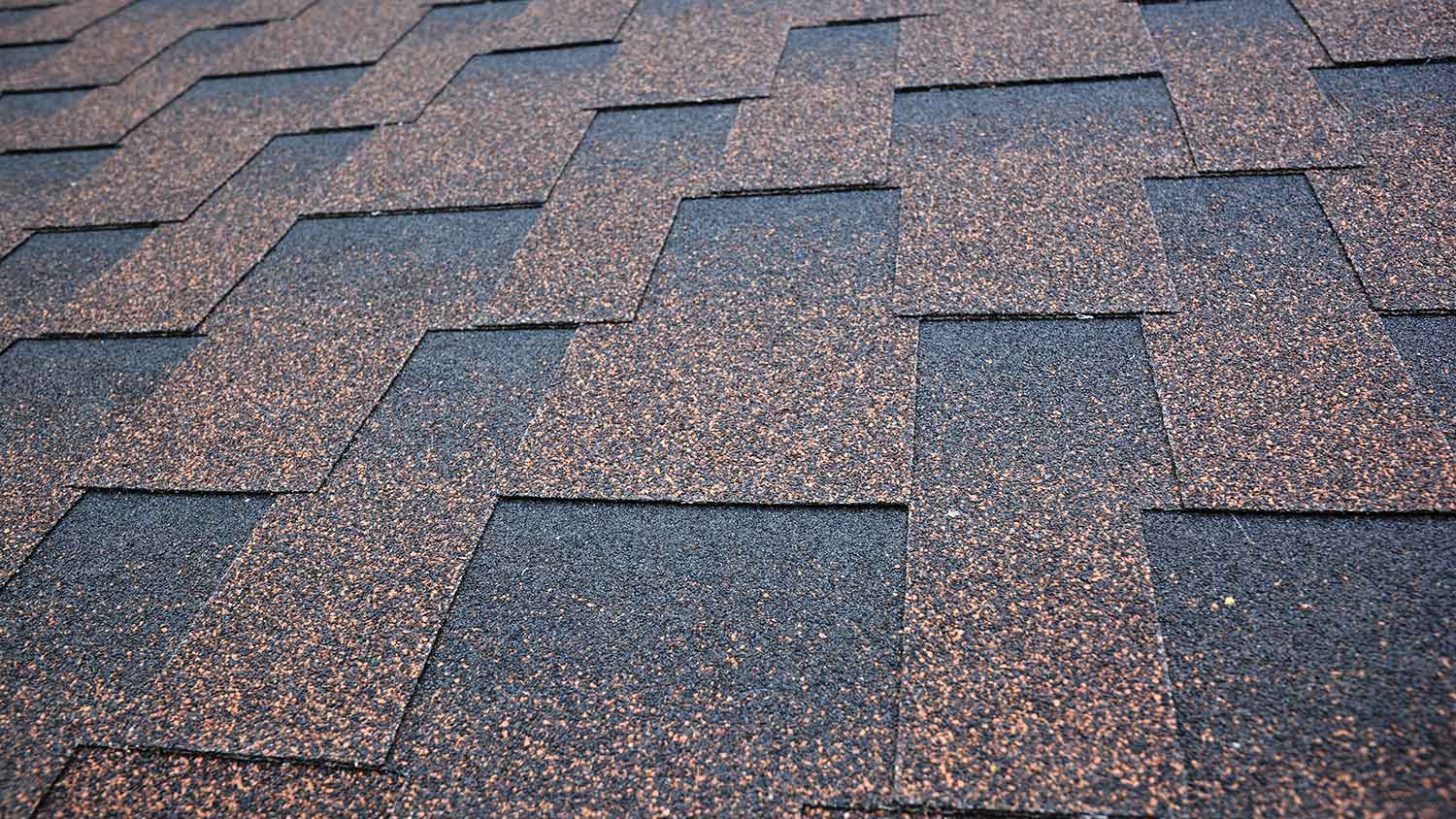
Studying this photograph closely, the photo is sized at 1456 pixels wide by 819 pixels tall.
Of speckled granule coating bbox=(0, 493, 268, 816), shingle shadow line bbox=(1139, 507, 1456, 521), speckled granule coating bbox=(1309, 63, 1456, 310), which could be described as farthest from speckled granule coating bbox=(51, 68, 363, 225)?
speckled granule coating bbox=(1309, 63, 1456, 310)

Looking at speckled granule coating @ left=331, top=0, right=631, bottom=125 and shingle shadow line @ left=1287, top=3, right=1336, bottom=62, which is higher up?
speckled granule coating @ left=331, top=0, right=631, bottom=125

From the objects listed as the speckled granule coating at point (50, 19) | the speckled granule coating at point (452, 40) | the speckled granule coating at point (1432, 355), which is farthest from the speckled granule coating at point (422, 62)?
the speckled granule coating at point (1432, 355)

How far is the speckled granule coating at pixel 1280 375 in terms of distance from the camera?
1296 mm

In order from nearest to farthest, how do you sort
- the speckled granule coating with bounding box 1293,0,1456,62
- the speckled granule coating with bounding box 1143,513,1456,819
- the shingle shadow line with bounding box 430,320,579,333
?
1. the speckled granule coating with bounding box 1143,513,1456,819
2. the shingle shadow line with bounding box 430,320,579,333
3. the speckled granule coating with bounding box 1293,0,1456,62

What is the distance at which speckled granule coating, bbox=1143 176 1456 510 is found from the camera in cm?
130

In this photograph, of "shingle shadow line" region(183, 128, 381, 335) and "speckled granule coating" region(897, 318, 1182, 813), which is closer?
"speckled granule coating" region(897, 318, 1182, 813)

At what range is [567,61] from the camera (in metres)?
2.65

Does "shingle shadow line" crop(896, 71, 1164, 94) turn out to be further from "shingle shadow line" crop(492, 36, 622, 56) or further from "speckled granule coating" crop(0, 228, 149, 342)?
"speckled granule coating" crop(0, 228, 149, 342)

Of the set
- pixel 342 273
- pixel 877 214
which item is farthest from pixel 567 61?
pixel 877 214

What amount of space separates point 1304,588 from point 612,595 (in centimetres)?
84

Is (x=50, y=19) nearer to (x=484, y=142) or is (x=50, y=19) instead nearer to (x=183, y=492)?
(x=484, y=142)

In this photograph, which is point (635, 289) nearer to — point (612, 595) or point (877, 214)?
point (877, 214)

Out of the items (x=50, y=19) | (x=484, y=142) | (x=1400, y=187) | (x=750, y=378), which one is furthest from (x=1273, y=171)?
(x=50, y=19)

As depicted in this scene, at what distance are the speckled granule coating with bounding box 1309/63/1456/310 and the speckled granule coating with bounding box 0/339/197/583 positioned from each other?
6.87 feet
